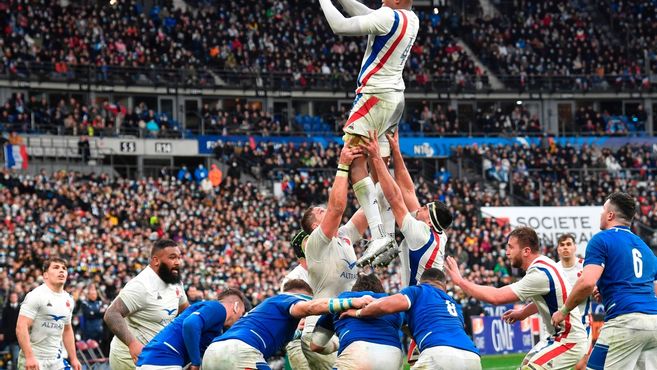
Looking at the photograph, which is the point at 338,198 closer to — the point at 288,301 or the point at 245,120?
the point at 288,301

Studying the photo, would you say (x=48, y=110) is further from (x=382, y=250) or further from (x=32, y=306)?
(x=382, y=250)

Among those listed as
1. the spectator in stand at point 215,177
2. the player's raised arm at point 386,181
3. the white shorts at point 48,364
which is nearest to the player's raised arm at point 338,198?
the player's raised arm at point 386,181

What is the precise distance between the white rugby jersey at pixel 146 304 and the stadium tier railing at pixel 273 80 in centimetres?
3313

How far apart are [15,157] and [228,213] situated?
8.46 metres

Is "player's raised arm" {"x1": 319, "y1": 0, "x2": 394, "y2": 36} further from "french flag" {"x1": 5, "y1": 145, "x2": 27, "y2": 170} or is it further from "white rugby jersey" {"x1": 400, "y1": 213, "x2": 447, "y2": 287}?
"french flag" {"x1": 5, "y1": 145, "x2": 27, "y2": 170}

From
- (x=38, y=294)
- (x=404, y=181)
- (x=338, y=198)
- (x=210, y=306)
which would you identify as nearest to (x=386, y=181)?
(x=338, y=198)

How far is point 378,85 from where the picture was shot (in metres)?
10.3

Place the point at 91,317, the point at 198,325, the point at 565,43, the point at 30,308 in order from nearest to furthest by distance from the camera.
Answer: the point at 198,325 → the point at 30,308 → the point at 91,317 → the point at 565,43

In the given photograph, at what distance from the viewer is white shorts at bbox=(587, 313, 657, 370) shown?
9.85 m

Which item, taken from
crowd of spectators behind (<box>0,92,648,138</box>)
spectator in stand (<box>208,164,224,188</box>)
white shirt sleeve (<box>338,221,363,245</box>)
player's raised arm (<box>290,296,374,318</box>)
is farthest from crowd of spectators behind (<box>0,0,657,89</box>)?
player's raised arm (<box>290,296,374,318</box>)

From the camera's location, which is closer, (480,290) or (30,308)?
(480,290)

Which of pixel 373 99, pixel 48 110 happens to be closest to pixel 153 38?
pixel 48 110

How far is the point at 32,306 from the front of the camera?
13.0m

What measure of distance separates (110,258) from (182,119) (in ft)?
65.7
